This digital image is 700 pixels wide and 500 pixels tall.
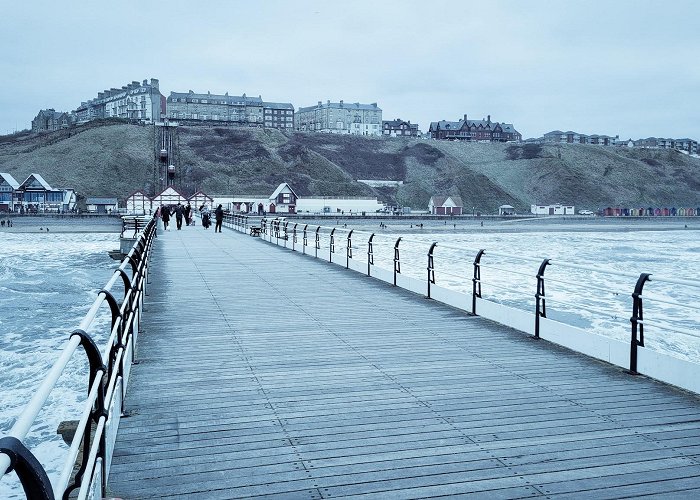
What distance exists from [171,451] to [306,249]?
72.1 ft

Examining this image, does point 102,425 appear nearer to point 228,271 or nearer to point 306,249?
point 228,271

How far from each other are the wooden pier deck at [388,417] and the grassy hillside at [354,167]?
115471 millimetres

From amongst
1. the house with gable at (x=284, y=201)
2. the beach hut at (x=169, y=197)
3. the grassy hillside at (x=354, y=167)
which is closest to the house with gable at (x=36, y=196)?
the grassy hillside at (x=354, y=167)

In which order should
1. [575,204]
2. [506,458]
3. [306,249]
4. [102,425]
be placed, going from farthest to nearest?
1. [575,204]
2. [306,249]
3. [506,458]
4. [102,425]

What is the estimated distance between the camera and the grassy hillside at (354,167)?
427 feet

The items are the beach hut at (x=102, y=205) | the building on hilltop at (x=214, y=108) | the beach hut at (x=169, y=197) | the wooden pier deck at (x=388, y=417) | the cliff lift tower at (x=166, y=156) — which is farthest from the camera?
the building on hilltop at (x=214, y=108)

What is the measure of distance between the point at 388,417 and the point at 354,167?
146507 mm

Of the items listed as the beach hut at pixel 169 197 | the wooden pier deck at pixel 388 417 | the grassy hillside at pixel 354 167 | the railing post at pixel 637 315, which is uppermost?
the grassy hillside at pixel 354 167

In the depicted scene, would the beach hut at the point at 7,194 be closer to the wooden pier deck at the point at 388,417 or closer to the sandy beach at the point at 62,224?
the sandy beach at the point at 62,224

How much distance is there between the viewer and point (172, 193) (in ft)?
318

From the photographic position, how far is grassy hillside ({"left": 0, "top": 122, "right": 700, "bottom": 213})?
13025cm

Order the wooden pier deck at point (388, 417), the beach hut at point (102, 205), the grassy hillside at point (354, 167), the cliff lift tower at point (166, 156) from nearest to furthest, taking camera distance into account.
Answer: the wooden pier deck at point (388, 417) → the beach hut at point (102, 205) → the cliff lift tower at point (166, 156) → the grassy hillside at point (354, 167)

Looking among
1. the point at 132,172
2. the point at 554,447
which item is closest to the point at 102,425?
the point at 554,447

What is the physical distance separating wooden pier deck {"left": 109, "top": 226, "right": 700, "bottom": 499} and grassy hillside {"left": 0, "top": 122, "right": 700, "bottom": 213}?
115 m
